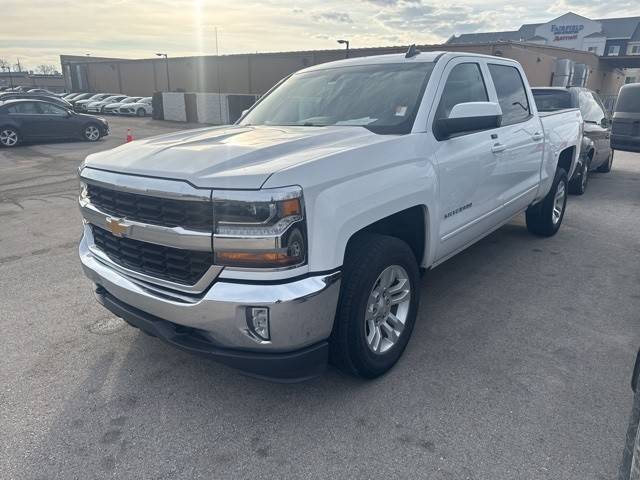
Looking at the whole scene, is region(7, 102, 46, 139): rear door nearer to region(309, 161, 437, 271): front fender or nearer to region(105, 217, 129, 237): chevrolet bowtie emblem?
region(105, 217, 129, 237): chevrolet bowtie emblem

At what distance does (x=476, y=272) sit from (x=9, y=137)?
1646 cm

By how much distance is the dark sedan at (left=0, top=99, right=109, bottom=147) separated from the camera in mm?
15680

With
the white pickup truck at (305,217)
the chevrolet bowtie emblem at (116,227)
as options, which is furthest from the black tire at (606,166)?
the chevrolet bowtie emblem at (116,227)

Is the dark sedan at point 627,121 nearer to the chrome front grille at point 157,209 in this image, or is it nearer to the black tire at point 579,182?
the black tire at point 579,182

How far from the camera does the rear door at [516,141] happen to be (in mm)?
4324

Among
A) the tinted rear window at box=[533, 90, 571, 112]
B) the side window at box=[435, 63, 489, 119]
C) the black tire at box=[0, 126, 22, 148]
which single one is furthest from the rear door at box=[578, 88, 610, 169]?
the black tire at box=[0, 126, 22, 148]

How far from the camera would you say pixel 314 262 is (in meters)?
2.36

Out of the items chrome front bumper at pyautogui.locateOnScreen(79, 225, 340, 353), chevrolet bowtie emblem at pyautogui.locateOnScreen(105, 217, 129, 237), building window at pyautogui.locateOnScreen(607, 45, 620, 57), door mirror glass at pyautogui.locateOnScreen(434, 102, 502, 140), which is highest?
building window at pyautogui.locateOnScreen(607, 45, 620, 57)

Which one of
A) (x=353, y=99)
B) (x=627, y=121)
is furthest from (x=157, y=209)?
(x=627, y=121)

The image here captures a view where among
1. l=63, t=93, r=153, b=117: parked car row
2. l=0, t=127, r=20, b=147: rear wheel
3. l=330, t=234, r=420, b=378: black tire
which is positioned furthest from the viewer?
l=63, t=93, r=153, b=117: parked car row

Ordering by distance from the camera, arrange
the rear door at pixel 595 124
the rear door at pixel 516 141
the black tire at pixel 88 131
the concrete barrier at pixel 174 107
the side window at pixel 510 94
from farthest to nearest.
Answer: the concrete barrier at pixel 174 107, the black tire at pixel 88 131, the rear door at pixel 595 124, the side window at pixel 510 94, the rear door at pixel 516 141

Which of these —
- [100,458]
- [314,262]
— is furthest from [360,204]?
[100,458]

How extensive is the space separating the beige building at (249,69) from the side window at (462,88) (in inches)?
860

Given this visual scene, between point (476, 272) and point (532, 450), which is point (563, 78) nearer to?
point (476, 272)
